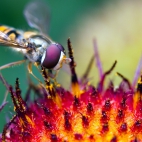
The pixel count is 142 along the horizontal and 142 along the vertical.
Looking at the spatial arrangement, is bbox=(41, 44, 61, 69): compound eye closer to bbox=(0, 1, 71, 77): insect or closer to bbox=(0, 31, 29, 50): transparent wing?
bbox=(0, 1, 71, 77): insect

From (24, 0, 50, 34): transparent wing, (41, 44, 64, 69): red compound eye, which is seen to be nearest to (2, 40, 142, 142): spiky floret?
(41, 44, 64, 69): red compound eye

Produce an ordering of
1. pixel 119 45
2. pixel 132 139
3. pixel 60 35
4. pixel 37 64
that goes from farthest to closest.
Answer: pixel 60 35 < pixel 119 45 < pixel 37 64 < pixel 132 139

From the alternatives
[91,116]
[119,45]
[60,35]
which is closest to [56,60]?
[91,116]

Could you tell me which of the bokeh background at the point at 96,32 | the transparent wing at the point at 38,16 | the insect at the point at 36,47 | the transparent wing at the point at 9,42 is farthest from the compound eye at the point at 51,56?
the bokeh background at the point at 96,32

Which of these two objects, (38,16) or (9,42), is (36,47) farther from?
(38,16)

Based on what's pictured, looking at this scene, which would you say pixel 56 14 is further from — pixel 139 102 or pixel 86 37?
pixel 139 102
